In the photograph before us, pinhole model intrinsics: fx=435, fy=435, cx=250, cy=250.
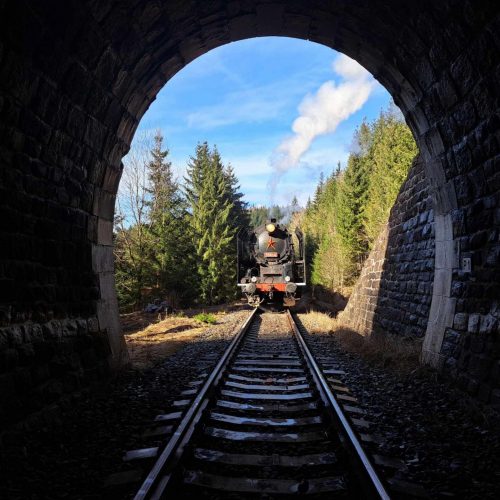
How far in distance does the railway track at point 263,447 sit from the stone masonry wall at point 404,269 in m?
2.80

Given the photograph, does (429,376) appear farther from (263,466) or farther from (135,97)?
(135,97)

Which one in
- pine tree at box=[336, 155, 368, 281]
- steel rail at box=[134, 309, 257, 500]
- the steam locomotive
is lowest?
steel rail at box=[134, 309, 257, 500]

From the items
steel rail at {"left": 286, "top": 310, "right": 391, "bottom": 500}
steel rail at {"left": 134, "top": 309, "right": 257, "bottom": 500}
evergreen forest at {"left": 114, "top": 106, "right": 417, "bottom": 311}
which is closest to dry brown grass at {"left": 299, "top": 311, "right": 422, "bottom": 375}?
steel rail at {"left": 286, "top": 310, "right": 391, "bottom": 500}

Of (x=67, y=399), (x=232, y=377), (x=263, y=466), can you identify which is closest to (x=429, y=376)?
(x=232, y=377)

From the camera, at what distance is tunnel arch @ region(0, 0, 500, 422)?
4.00 meters

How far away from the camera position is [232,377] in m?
6.02

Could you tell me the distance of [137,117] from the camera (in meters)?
6.97

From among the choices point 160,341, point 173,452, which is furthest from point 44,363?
point 160,341

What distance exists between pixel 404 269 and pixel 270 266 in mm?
9773

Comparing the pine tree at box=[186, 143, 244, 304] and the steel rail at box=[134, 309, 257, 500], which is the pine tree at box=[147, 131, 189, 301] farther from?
the steel rail at box=[134, 309, 257, 500]

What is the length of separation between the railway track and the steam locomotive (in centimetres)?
1147

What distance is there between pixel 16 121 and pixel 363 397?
4.69m

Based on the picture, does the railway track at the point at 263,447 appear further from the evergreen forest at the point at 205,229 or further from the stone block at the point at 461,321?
the evergreen forest at the point at 205,229

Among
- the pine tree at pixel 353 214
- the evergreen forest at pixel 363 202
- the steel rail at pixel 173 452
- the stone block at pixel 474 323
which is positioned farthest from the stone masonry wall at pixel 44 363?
the pine tree at pixel 353 214
